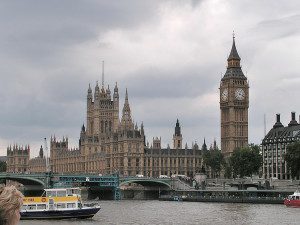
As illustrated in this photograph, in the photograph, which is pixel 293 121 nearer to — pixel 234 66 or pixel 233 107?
pixel 233 107

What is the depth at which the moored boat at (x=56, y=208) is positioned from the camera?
55875 mm

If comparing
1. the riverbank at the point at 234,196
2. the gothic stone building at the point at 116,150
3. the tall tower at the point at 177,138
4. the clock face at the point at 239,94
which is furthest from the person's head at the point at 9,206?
the tall tower at the point at 177,138

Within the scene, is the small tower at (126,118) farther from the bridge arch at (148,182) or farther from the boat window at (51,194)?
the boat window at (51,194)

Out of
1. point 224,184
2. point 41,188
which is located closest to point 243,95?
point 224,184

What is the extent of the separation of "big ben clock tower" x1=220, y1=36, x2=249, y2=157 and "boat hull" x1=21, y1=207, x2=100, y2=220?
9262cm

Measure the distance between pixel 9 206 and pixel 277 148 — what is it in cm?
12586

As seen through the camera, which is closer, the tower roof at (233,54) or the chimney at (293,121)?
the chimney at (293,121)

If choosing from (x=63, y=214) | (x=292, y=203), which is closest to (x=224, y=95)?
(x=292, y=203)

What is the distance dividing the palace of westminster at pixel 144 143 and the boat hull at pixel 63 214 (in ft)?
240

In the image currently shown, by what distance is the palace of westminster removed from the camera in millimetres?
147750

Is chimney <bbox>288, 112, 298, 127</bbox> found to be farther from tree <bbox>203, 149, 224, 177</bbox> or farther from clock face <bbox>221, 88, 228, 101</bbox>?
clock face <bbox>221, 88, 228, 101</bbox>

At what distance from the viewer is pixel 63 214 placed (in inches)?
2191

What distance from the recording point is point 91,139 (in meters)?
181

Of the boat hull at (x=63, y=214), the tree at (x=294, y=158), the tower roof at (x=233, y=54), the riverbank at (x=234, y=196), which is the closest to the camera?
the boat hull at (x=63, y=214)
